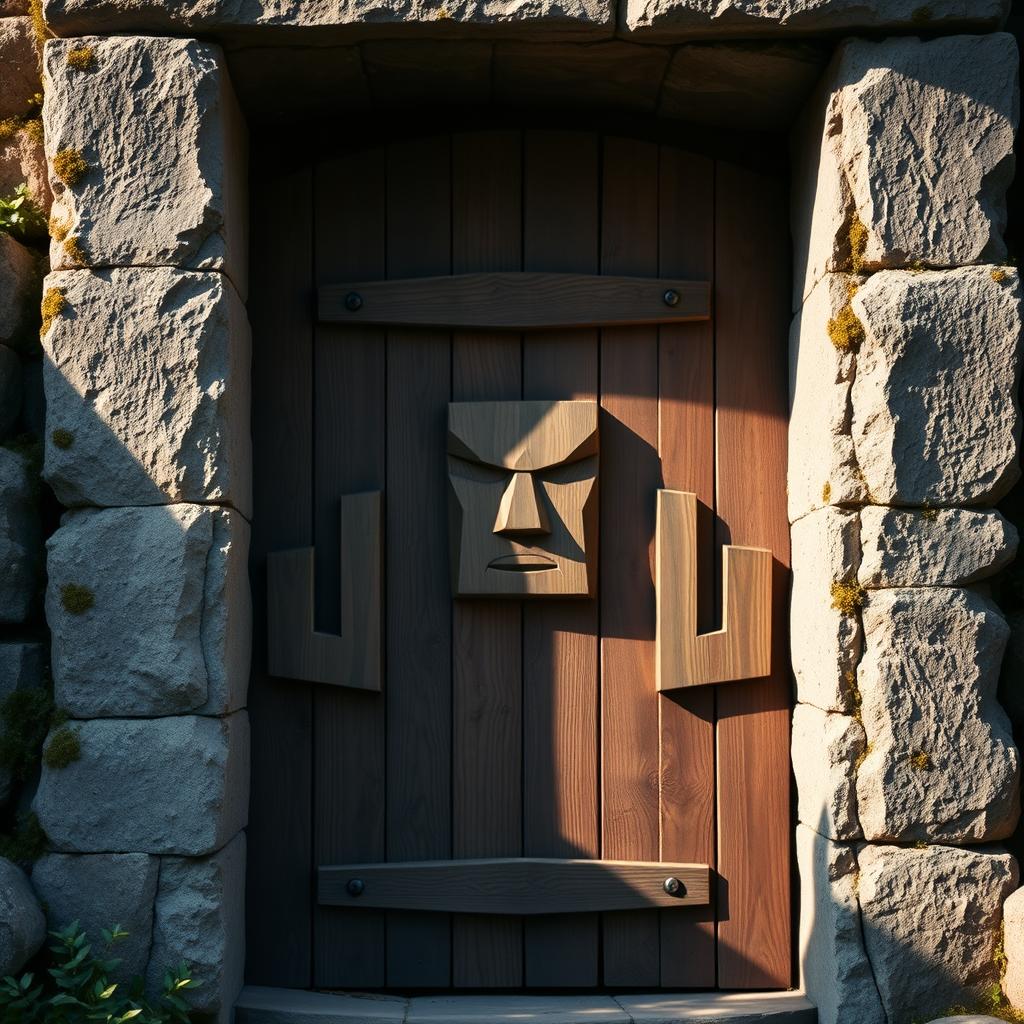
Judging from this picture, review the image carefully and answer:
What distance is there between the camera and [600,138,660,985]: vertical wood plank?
9.00ft

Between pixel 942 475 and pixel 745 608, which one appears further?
pixel 745 608

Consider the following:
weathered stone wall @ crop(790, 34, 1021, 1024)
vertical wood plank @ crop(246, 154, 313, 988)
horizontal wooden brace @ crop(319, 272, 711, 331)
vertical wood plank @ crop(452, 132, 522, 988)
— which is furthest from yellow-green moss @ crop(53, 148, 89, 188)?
weathered stone wall @ crop(790, 34, 1021, 1024)

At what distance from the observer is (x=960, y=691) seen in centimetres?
242

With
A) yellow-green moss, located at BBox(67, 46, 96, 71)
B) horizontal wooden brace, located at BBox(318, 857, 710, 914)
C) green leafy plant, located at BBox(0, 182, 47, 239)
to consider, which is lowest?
horizontal wooden brace, located at BBox(318, 857, 710, 914)

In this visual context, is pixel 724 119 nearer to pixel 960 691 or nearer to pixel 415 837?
pixel 960 691

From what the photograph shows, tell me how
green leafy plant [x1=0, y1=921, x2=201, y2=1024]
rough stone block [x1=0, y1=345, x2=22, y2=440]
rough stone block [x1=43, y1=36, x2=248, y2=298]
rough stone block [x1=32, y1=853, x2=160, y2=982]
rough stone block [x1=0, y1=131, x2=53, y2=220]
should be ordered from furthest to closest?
1. rough stone block [x1=0, y1=131, x2=53, y2=220]
2. rough stone block [x1=0, y1=345, x2=22, y2=440]
3. rough stone block [x1=43, y1=36, x2=248, y2=298]
4. rough stone block [x1=32, y1=853, x2=160, y2=982]
5. green leafy plant [x1=0, y1=921, x2=201, y2=1024]

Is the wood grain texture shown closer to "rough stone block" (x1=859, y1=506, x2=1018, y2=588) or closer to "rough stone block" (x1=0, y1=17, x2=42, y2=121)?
"rough stone block" (x1=859, y1=506, x2=1018, y2=588)

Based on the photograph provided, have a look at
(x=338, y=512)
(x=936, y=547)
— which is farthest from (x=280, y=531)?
(x=936, y=547)

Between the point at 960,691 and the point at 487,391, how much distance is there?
1.21 metres

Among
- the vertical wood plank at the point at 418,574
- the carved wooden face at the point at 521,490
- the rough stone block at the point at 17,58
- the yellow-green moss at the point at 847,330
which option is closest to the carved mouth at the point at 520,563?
the carved wooden face at the point at 521,490

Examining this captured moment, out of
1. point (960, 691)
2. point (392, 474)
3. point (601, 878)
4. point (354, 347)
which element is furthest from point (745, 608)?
point (354, 347)

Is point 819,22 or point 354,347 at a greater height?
point 819,22

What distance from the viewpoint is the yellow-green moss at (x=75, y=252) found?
8.18 ft

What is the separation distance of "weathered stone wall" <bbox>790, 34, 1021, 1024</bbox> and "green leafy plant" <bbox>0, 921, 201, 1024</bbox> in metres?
1.31
